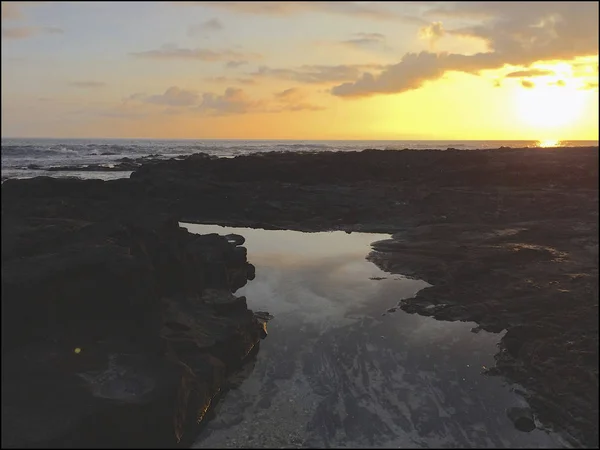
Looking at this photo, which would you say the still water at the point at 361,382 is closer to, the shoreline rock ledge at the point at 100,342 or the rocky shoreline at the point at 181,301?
the rocky shoreline at the point at 181,301

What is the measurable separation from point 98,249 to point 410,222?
77.9 ft

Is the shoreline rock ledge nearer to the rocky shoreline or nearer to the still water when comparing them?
the rocky shoreline

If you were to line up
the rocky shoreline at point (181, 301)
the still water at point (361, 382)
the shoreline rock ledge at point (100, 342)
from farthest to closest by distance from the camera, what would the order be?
the still water at point (361, 382)
the rocky shoreline at point (181, 301)
the shoreline rock ledge at point (100, 342)

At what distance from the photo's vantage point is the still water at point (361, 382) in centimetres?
969

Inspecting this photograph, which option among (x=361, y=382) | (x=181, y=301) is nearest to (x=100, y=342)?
(x=181, y=301)

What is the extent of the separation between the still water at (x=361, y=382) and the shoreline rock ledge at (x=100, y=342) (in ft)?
3.27

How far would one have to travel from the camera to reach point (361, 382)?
464 inches

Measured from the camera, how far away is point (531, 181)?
4703 cm

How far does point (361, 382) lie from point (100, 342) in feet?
19.6

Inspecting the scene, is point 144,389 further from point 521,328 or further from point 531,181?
point 531,181

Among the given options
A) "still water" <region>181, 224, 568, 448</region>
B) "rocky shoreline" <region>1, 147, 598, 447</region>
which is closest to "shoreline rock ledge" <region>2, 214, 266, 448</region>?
"rocky shoreline" <region>1, 147, 598, 447</region>

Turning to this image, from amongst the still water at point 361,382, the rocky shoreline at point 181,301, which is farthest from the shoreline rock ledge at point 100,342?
the still water at point 361,382

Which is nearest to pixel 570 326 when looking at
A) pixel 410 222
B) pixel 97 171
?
pixel 410 222

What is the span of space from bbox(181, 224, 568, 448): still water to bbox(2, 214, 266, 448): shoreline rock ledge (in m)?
1.00
